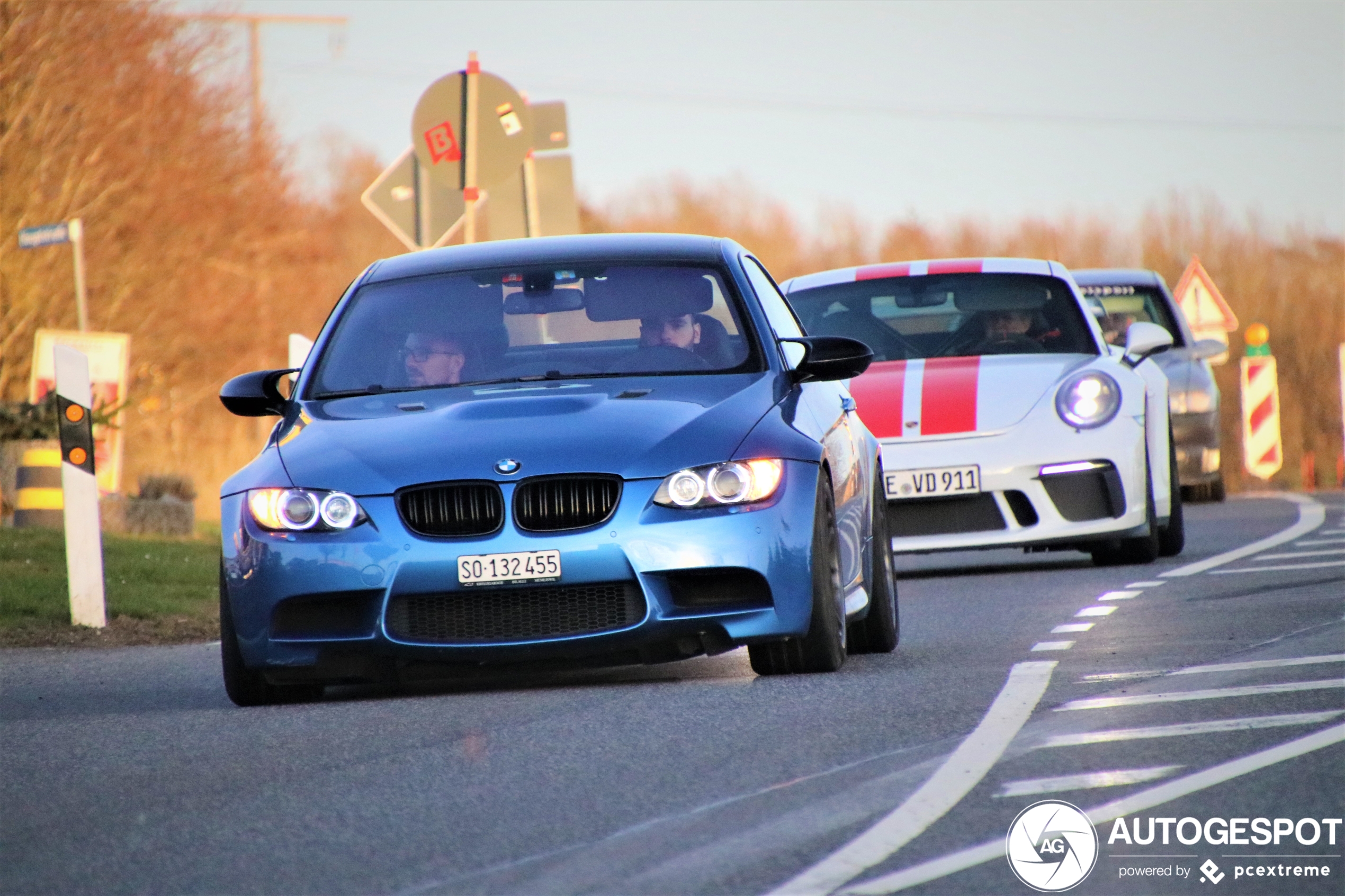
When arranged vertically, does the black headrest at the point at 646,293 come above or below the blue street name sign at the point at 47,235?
below

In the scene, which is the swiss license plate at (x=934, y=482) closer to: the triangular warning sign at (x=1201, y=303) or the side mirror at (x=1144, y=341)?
the side mirror at (x=1144, y=341)

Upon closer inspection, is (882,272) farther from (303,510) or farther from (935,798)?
(935,798)

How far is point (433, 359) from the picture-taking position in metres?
7.99

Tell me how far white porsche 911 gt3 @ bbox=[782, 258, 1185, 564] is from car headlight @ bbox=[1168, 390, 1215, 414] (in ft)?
17.4

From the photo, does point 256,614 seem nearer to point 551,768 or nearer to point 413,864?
point 551,768

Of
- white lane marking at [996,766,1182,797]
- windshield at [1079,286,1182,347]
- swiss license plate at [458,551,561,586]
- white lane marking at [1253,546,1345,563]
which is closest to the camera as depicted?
white lane marking at [996,766,1182,797]

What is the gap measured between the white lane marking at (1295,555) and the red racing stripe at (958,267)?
7.29 feet

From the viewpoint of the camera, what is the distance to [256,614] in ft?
23.3

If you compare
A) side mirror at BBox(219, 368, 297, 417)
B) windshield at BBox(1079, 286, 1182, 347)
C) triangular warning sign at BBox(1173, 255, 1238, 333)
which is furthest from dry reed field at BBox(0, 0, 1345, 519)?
side mirror at BBox(219, 368, 297, 417)

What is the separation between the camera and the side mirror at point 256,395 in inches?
315

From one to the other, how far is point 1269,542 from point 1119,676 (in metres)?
7.03

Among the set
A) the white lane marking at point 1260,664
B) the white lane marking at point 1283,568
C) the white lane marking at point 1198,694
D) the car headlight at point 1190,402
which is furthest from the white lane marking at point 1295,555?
the white lane marking at point 1198,694

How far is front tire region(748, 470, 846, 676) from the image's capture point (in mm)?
7164

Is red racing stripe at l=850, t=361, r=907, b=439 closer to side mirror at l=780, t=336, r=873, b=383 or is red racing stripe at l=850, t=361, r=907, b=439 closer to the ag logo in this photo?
side mirror at l=780, t=336, r=873, b=383
